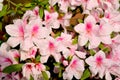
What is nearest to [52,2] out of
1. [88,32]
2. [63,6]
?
[63,6]

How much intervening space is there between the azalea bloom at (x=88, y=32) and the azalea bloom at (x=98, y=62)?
0.06 metres

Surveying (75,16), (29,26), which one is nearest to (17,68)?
(29,26)

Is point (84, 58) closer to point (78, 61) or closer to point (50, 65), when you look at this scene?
point (78, 61)

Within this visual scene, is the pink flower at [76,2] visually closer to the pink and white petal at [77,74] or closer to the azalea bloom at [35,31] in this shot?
the azalea bloom at [35,31]

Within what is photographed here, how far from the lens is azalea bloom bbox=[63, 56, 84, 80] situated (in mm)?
1922

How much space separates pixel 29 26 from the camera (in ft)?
6.05

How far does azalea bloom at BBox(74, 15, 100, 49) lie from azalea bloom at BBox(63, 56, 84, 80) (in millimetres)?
102

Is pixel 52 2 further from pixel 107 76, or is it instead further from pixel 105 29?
pixel 107 76

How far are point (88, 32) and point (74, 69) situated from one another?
0.73 ft

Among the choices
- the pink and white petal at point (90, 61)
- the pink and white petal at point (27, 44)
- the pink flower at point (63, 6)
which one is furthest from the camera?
the pink flower at point (63, 6)

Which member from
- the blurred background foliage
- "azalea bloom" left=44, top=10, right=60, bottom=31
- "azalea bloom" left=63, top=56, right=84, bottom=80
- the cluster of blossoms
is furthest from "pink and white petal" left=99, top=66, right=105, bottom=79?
the blurred background foliage

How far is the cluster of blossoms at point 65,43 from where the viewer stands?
186cm

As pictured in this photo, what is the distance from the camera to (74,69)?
1937 millimetres

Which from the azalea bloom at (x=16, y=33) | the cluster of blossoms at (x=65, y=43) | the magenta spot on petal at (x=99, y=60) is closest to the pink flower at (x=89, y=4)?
the cluster of blossoms at (x=65, y=43)
